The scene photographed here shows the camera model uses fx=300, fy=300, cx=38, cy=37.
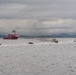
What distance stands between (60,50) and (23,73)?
8.14 m

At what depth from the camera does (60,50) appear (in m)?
23.3

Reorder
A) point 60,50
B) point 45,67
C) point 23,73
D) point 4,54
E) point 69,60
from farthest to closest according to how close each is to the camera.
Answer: point 60,50 < point 4,54 < point 69,60 < point 45,67 < point 23,73

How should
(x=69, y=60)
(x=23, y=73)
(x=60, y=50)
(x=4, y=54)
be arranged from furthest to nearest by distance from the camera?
(x=60, y=50)
(x=4, y=54)
(x=69, y=60)
(x=23, y=73)

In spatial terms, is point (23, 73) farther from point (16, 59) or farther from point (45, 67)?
point (16, 59)

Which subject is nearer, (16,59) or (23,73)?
(23,73)

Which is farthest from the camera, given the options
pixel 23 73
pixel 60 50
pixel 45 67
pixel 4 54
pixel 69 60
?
pixel 60 50

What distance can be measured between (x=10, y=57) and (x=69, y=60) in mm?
3946

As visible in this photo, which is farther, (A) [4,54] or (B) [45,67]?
(A) [4,54]

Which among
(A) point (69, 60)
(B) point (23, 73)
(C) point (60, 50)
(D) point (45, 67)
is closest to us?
(B) point (23, 73)

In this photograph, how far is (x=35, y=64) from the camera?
17766mm

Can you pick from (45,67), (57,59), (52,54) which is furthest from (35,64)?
(52,54)

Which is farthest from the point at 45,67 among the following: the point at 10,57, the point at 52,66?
the point at 10,57

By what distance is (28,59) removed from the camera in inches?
760

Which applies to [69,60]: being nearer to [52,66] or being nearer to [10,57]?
[52,66]
